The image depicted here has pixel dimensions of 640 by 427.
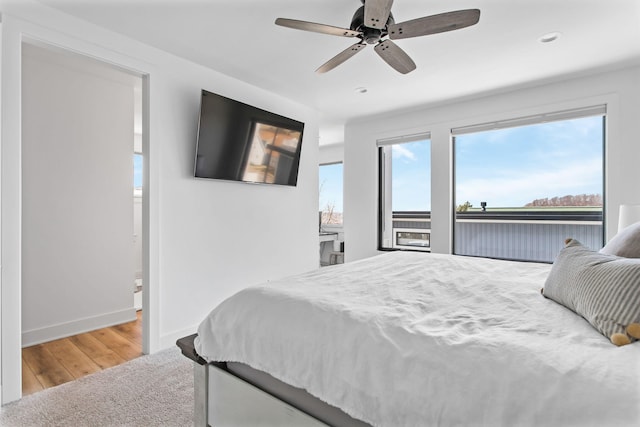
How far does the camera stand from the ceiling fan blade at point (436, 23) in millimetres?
1782

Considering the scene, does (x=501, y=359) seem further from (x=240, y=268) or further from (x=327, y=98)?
(x=327, y=98)

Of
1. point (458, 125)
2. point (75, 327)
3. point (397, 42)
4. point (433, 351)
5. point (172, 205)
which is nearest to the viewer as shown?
point (433, 351)

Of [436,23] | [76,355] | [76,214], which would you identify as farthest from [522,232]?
[76,214]

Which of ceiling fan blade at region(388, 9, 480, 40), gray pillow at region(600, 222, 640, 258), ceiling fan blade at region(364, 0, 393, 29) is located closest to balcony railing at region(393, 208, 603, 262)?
gray pillow at region(600, 222, 640, 258)

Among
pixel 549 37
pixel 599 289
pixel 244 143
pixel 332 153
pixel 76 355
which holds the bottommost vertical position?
pixel 76 355

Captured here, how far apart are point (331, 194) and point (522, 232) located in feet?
11.8

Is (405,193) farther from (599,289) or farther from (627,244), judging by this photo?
(599,289)

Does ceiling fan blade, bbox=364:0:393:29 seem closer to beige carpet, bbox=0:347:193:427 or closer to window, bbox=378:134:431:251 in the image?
beige carpet, bbox=0:347:193:427

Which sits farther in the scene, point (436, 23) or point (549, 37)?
point (549, 37)

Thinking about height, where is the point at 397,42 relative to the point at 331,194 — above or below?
above

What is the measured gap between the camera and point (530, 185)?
367 centimetres

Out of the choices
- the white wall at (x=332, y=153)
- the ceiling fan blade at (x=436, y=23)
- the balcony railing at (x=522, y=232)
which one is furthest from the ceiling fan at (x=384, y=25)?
the white wall at (x=332, y=153)

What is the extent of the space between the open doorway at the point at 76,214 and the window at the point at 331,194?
378 centimetres

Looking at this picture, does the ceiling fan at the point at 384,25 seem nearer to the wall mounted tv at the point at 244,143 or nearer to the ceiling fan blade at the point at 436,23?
the ceiling fan blade at the point at 436,23
